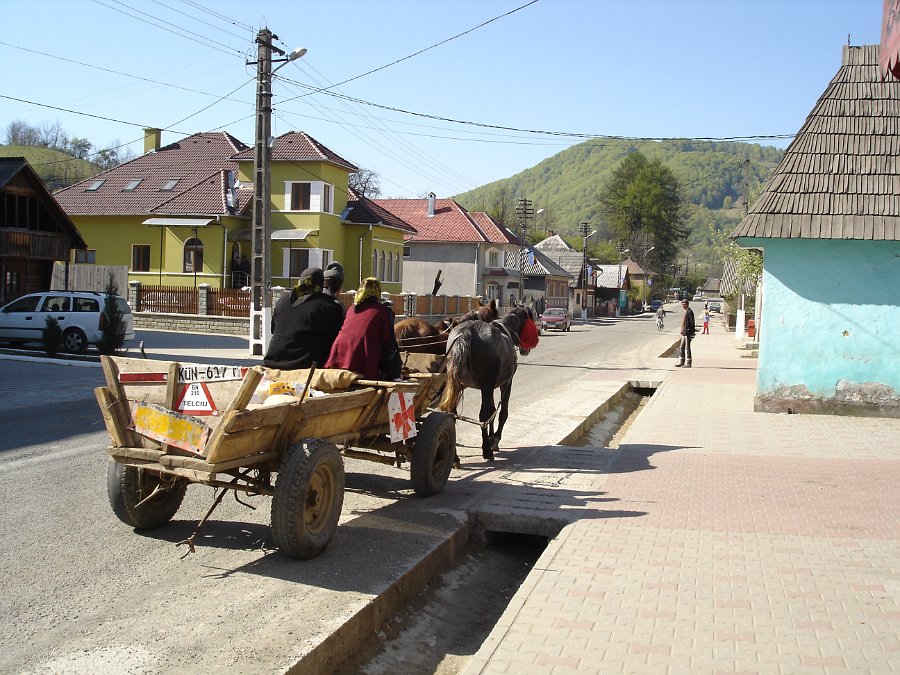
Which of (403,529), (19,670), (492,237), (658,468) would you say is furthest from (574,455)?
(492,237)

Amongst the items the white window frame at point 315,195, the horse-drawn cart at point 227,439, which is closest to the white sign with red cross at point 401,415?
the horse-drawn cart at point 227,439

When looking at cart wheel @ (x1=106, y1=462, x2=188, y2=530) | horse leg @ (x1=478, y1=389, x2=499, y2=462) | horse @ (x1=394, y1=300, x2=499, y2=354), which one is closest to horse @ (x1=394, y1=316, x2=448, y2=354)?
horse @ (x1=394, y1=300, x2=499, y2=354)

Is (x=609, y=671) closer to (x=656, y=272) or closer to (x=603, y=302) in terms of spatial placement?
(x=603, y=302)

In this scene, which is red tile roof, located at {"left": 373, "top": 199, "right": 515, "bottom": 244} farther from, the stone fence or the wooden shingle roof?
the wooden shingle roof

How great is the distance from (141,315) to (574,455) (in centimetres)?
2870

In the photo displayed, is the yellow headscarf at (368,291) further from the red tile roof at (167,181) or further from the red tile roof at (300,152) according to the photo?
the red tile roof at (300,152)

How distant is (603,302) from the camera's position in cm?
10444

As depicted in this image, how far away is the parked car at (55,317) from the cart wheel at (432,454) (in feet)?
55.9

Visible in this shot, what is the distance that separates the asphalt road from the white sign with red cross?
0.72 m

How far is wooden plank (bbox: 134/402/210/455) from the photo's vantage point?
555 cm

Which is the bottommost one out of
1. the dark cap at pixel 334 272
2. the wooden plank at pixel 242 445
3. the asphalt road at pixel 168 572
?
the asphalt road at pixel 168 572

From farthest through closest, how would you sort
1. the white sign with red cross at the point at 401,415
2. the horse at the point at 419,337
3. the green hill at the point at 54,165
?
the green hill at the point at 54,165 < the horse at the point at 419,337 < the white sign with red cross at the point at 401,415

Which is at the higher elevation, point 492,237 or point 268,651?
point 492,237

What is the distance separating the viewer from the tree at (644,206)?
120812 millimetres
